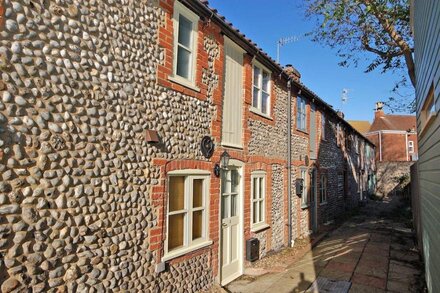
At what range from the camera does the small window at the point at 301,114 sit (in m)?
12.5

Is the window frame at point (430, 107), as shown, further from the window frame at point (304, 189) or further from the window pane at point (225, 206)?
the window frame at point (304, 189)

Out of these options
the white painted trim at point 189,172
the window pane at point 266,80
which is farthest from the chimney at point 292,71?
the white painted trim at point 189,172

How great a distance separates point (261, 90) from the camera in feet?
31.3

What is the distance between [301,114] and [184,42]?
7.82 meters

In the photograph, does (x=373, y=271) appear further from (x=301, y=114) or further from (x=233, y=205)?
(x=301, y=114)

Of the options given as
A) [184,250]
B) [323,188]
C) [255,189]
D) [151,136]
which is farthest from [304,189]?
[151,136]

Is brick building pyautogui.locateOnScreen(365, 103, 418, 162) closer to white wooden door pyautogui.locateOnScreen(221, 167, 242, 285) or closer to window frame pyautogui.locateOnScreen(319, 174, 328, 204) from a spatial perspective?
window frame pyautogui.locateOnScreen(319, 174, 328, 204)

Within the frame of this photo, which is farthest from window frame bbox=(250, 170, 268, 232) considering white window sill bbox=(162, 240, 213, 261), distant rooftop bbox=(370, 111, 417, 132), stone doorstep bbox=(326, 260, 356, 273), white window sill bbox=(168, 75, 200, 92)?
distant rooftop bbox=(370, 111, 417, 132)

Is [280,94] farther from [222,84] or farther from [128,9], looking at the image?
[128,9]

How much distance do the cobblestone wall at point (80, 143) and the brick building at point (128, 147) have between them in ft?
0.05

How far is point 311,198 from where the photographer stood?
13656 millimetres

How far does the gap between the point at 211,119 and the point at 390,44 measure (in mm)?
8866

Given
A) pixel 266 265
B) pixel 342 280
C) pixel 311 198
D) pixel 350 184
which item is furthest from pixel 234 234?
pixel 350 184

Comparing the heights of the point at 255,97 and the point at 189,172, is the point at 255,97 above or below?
above
